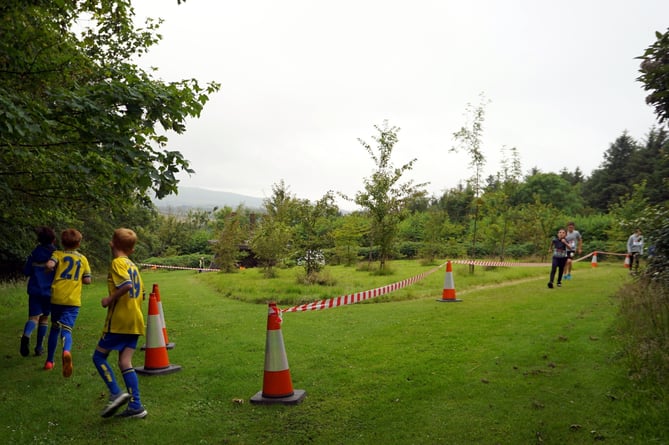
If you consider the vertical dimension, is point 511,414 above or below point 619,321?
below

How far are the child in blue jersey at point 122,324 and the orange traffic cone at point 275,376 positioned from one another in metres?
1.30

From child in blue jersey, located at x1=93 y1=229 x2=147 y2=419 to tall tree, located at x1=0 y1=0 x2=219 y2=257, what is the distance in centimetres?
96

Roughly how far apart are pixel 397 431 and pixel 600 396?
2.18m

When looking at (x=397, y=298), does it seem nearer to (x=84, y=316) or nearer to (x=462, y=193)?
(x=84, y=316)

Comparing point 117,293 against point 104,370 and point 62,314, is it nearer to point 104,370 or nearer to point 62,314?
point 104,370

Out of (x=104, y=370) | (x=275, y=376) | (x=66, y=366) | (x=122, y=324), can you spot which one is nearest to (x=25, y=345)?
(x=66, y=366)

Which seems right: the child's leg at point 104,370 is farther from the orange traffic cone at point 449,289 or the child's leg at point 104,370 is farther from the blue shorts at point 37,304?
the orange traffic cone at point 449,289

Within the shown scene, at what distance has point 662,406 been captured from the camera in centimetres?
441

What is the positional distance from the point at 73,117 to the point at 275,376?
150 inches

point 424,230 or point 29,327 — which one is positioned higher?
point 424,230

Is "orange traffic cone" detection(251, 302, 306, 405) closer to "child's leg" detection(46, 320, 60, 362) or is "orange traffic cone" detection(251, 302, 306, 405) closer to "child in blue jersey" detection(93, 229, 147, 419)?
"child in blue jersey" detection(93, 229, 147, 419)

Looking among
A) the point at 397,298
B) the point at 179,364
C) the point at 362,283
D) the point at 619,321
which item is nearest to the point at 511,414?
the point at 619,321

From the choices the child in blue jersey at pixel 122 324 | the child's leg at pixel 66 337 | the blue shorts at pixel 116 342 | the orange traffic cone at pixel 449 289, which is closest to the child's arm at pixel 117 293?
the child in blue jersey at pixel 122 324

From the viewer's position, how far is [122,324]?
4.96 metres
